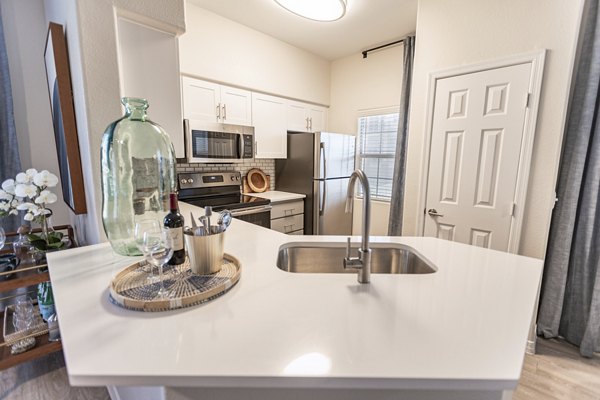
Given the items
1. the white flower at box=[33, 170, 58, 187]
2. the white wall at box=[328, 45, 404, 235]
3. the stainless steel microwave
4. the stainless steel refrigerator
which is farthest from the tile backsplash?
the white flower at box=[33, 170, 58, 187]

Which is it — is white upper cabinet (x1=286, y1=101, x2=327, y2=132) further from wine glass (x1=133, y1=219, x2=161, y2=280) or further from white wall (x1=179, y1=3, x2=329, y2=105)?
wine glass (x1=133, y1=219, x2=161, y2=280)

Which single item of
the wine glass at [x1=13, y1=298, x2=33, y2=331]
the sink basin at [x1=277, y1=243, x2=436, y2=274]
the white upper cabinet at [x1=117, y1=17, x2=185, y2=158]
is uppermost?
the white upper cabinet at [x1=117, y1=17, x2=185, y2=158]

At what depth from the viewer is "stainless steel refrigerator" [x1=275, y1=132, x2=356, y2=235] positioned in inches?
137

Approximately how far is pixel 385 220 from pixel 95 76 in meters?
3.37

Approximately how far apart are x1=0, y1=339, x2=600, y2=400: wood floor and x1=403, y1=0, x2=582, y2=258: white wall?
2.49 feet

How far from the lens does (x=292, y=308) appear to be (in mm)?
831

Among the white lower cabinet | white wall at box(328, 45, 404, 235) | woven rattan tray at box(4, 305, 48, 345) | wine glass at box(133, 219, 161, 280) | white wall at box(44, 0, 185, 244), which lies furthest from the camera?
white wall at box(328, 45, 404, 235)

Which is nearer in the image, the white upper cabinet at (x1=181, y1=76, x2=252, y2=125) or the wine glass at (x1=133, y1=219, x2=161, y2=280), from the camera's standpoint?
the wine glass at (x1=133, y1=219, x2=161, y2=280)

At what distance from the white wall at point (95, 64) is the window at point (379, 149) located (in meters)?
2.88

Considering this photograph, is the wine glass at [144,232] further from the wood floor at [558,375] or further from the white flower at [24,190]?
the wood floor at [558,375]

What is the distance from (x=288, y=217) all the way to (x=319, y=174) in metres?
0.65

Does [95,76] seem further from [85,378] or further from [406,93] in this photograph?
[406,93]

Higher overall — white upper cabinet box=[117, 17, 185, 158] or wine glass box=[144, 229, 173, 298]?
white upper cabinet box=[117, 17, 185, 158]

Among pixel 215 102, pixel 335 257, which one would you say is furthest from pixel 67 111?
pixel 335 257
